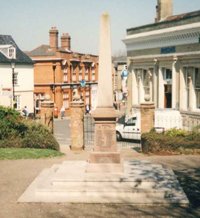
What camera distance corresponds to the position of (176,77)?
2812 centimetres

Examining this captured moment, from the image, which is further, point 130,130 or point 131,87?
point 131,87

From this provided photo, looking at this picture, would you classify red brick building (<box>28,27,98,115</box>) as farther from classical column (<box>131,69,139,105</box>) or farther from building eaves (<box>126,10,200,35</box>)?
classical column (<box>131,69,139,105</box>)

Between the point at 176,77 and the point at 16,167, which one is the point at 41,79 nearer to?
the point at 176,77

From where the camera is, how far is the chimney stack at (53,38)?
4781 cm

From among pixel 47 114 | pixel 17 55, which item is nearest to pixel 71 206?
pixel 47 114

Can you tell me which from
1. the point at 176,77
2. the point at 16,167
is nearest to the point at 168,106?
the point at 176,77

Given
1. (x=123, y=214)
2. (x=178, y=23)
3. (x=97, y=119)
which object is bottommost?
(x=123, y=214)

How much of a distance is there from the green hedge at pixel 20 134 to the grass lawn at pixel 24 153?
0.77 metres

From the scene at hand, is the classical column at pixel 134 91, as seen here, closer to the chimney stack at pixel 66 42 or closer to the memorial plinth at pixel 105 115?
the memorial plinth at pixel 105 115

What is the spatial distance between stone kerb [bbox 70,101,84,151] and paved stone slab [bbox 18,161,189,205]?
8107 millimetres

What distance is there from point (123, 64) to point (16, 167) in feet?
195

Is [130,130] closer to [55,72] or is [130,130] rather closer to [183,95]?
[183,95]

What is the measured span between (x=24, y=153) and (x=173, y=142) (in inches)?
249

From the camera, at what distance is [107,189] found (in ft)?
36.5
